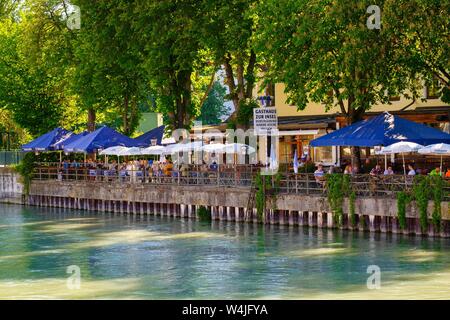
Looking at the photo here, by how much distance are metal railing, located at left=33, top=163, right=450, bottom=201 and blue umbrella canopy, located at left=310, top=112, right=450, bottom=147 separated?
1415mm

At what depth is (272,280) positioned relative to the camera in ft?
117

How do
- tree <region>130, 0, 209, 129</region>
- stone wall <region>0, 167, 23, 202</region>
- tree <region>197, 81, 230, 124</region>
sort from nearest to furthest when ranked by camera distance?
tree <region>130, 0, 209, 129</region> → stone wall <region>0, 167, 23, 202</region> → tree <region>197, 81, 230, 124</region>

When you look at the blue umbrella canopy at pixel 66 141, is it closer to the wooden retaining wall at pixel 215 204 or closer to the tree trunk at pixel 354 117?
the wooden retaining wall at pixel 215 204

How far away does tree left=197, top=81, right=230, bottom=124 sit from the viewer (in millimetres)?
129500

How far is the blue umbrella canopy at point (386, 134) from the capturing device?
45812 mm

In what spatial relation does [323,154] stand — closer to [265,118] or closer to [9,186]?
[265,118]

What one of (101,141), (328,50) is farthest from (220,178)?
(101,141)

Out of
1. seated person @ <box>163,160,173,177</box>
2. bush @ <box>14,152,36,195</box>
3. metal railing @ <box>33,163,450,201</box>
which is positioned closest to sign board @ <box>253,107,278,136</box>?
metal railing @ <box>33,163,450,201</box>

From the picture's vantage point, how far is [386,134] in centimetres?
4597

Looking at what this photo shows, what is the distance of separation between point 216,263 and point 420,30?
44.3ft

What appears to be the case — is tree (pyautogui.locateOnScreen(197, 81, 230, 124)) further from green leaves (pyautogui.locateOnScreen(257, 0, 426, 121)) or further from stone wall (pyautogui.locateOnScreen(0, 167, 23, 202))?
green leaves (pyautogui.locateOnScreen(257, 0, 426, 121))

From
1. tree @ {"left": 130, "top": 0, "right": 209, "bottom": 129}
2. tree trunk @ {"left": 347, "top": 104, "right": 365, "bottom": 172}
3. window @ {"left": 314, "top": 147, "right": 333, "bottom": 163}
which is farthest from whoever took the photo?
window @ {"left": 314, "top": 147, "right": 333, "bottom": 163}

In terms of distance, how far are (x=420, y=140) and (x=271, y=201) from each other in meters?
7.91

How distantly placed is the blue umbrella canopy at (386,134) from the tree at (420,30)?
2813mm
